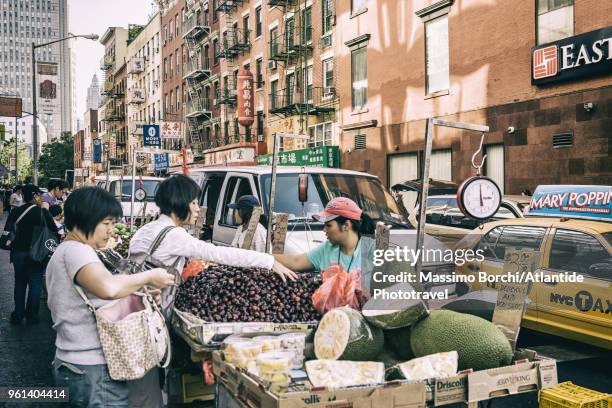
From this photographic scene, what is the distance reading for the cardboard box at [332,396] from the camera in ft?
9.18

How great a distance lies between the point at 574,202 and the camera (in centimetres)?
725

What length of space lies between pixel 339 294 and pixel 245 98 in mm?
32626

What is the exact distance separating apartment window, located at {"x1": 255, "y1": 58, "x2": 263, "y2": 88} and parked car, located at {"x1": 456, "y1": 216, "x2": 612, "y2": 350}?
2946 cm

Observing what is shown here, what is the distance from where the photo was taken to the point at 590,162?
15727mm

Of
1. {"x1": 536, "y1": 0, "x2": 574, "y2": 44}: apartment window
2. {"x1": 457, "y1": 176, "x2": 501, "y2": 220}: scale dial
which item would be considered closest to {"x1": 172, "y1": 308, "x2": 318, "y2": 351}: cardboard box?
{"x1": 457, "y1": 176, "x2": 501, "y2": 220}: scale dial

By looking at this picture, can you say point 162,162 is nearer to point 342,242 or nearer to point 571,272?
point 571,272

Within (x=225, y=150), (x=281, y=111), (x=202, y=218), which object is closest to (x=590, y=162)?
(x=202, y=218)

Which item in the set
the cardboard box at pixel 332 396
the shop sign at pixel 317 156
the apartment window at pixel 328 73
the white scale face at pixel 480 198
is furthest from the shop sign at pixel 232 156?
the cardboard box at pixel 332 396

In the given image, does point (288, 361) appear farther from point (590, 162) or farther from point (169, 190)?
point (590, 162)

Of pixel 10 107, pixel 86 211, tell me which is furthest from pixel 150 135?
pixel 86 211

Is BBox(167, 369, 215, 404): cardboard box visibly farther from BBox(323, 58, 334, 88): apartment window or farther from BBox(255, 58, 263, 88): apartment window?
BBox(255, 58, 263, 88): apartment window

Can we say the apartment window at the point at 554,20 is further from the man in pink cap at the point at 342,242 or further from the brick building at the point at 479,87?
the man in pink cap at the point at 342,242

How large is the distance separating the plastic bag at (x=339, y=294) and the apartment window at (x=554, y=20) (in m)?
14.9

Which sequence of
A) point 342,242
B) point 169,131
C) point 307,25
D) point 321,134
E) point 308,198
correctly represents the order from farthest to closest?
1. point 169,131
2. point 307,25
3. point 321,134
4. point 308,198
5. point 342,242
